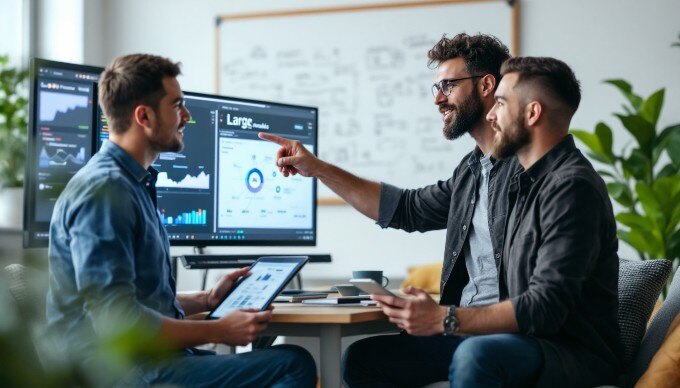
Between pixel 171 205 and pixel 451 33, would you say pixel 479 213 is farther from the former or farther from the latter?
pixel 451 33

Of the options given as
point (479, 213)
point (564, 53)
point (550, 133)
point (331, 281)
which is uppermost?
point (564, 53)

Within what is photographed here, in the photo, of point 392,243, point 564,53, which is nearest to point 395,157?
point 392,243

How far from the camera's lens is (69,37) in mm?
4656

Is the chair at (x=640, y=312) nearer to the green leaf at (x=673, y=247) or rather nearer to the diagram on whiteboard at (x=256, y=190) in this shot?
the diagram on whiteboard at (x=256, y=190)

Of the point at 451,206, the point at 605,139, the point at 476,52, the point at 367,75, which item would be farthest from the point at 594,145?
the point at 451,206

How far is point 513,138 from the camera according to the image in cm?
197

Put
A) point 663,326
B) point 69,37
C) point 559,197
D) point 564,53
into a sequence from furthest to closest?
1. point 69,37
2. point 564,53
3. point 663,326
4. point 559,197

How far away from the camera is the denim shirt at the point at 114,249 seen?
1.49 meters

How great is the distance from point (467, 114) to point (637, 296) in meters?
0.74

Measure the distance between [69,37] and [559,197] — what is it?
370cm

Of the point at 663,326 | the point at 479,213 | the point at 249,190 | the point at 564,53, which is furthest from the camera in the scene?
the point at 564,53

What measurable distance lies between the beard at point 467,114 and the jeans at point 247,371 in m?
0.97

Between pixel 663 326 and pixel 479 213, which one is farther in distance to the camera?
pixel 479 213

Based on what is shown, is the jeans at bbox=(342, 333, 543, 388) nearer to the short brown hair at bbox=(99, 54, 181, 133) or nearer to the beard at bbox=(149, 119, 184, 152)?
the beard at bbox=(149, 119, 184, 152)
